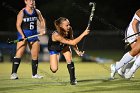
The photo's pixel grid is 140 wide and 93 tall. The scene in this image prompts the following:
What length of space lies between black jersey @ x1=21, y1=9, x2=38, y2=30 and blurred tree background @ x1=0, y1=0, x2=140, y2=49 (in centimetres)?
1557

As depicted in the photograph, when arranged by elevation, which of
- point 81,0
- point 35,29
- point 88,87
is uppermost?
point 81,0

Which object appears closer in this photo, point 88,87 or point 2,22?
point 88,87

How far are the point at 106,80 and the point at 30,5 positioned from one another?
2.45m

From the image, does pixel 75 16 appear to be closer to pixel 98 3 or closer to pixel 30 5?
pixel 98 3

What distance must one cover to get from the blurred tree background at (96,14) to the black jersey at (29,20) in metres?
15.6

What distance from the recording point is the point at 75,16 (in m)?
29.2

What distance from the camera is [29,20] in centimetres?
1259

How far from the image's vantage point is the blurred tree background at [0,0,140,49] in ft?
95.7

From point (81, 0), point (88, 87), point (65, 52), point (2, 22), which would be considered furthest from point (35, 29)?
point (2, 22)

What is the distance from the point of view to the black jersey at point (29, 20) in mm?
12570

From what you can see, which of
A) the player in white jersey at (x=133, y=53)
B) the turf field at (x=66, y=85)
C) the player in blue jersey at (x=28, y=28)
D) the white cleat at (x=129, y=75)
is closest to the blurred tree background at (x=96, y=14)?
the player in blue jersey at (x=28, y=28)

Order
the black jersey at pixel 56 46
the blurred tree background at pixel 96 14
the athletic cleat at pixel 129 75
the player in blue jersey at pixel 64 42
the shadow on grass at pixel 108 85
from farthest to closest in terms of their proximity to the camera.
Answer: the blurred tree background at pixel 96 14
the athletic cleat at pixel 129 75
the black jersey at pixel 56 46
the player in blue jersey at pixel 64 42
the shadow on grass at pixel 108 85

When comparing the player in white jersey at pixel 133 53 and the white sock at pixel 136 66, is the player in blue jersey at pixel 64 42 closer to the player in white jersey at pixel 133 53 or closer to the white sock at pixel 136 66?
the player in white jersey at pixel 133 53

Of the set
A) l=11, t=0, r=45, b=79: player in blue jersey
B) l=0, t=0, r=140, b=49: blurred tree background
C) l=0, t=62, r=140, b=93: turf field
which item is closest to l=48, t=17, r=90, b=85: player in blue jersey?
l=0, t=62, r=140, b=93: turf field
